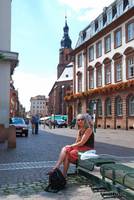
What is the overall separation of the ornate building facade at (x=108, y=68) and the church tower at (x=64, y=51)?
61481 millimetres

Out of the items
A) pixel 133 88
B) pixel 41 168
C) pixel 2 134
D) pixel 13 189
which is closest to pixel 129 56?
pixel 133 88

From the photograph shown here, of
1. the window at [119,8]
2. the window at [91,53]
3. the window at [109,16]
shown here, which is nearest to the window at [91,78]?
the window at [91,53]

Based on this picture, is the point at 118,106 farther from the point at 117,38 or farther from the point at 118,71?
the point at 117,38

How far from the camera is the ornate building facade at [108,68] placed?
153 feet

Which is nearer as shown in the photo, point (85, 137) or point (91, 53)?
point (85, 137)

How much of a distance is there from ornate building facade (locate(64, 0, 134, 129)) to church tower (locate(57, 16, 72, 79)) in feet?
202

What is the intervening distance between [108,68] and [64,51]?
7846 cm

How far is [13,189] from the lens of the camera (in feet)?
26.1

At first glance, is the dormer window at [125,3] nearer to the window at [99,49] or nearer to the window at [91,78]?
the window at [99,49]

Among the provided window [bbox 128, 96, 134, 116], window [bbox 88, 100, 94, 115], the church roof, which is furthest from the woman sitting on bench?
the church roof

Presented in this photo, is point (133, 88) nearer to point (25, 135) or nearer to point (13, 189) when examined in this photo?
point (25, 135)

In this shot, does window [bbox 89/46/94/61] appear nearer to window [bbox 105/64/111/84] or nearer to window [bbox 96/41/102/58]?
window [bbox 96/41/102/58]

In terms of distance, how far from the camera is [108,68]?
175 feet

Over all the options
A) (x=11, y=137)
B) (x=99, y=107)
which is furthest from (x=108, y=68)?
(x=11, y=137)
